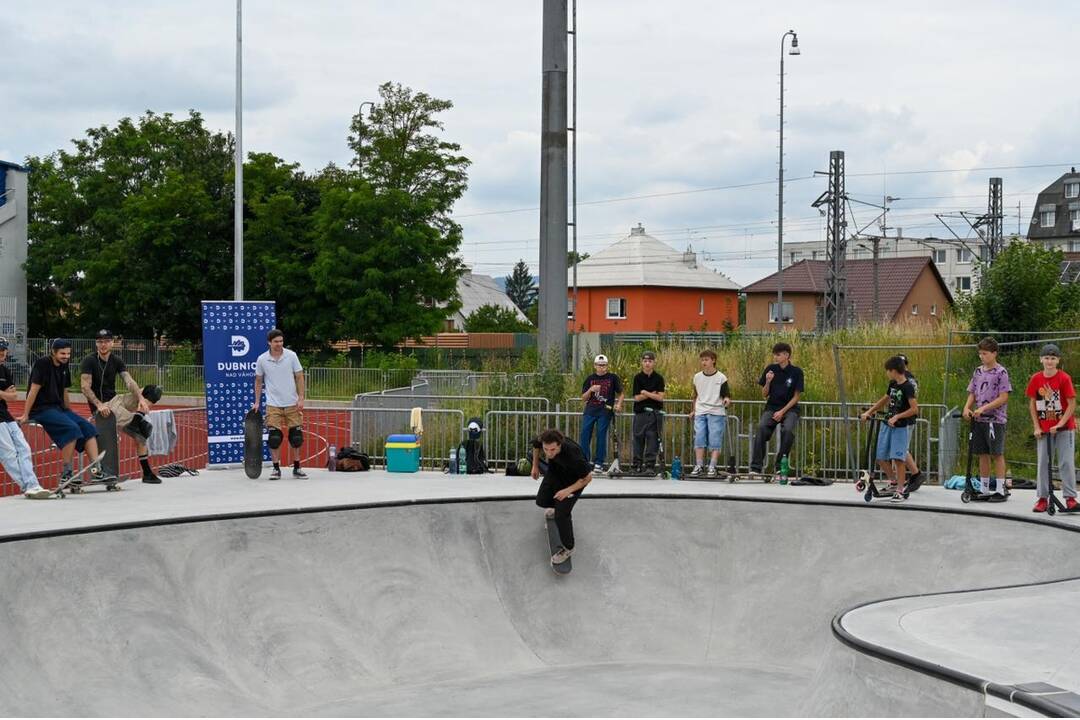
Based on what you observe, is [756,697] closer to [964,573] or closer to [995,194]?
[964,573]

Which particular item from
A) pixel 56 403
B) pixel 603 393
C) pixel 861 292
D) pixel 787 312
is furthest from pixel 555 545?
pixel 787 312

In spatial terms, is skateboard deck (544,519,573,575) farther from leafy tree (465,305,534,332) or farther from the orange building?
leafy tree (465,305,534,332)

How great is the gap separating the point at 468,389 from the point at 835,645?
13814 millimetres

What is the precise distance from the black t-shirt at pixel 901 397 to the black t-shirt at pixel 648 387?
3217 mm

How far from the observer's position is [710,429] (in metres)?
14.9

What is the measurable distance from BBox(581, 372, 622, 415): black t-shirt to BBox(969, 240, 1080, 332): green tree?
1245cm

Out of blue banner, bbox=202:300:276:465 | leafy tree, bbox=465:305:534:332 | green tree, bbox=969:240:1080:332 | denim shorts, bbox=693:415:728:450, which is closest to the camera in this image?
denim shorts, bbox=693:415:728:450

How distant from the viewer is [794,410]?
1443 centimetres

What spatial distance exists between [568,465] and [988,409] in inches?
188

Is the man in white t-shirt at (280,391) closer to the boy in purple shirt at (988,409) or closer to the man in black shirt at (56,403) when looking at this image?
the man in black shirt at (56,403)

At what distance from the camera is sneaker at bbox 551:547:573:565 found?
11227mm

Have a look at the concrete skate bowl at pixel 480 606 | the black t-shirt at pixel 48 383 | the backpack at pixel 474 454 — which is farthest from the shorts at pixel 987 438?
the black t-shirt at pixel 48 383

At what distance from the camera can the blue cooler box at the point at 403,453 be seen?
624 inches

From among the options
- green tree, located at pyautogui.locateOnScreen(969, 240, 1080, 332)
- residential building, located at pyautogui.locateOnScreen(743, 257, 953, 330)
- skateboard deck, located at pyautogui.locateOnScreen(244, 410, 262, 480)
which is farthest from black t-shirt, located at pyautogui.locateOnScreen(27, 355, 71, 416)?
residential building, located at pyautogui.locateOnScreen(743, 257, 953, 330)
